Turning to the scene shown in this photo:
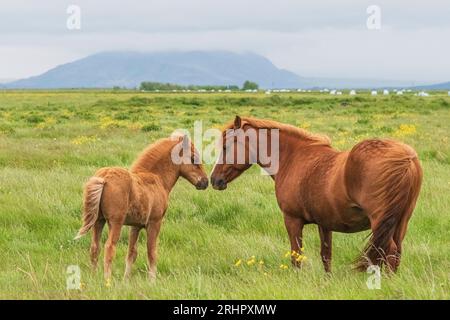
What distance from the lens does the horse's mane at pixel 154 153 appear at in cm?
706

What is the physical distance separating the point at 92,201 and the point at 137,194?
20.6 inches

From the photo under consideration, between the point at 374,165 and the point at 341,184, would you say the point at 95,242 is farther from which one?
the point at 374,165

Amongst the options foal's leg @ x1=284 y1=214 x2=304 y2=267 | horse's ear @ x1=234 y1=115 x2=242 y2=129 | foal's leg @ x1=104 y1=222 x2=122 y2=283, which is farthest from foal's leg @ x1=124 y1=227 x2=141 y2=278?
foal's leg @ x1=284 y1=214 x2=304 y2=267

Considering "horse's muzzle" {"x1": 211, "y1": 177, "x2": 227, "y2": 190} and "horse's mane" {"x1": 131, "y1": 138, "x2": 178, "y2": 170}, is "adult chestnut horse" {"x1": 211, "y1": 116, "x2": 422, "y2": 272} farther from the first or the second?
"horse's mane" {"x1": 131, "y1": 138, "x2": 178, "y2": 170}

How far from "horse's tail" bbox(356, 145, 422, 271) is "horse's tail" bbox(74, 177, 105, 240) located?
2775mm

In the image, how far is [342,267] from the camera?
6574mm

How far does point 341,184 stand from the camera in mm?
5684

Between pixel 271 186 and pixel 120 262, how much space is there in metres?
4.81

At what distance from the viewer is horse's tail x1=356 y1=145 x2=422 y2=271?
5.30m

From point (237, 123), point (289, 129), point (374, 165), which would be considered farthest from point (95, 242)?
point (374, 165)

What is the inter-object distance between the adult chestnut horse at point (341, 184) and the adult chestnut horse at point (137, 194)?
0.52 meters

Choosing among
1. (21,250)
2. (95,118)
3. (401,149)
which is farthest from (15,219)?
(95,118)

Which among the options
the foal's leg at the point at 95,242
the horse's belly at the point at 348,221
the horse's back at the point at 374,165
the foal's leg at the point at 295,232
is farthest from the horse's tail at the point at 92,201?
the horse's back at the point at 374,165

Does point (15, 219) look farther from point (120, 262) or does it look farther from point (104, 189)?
point (104, 189)
